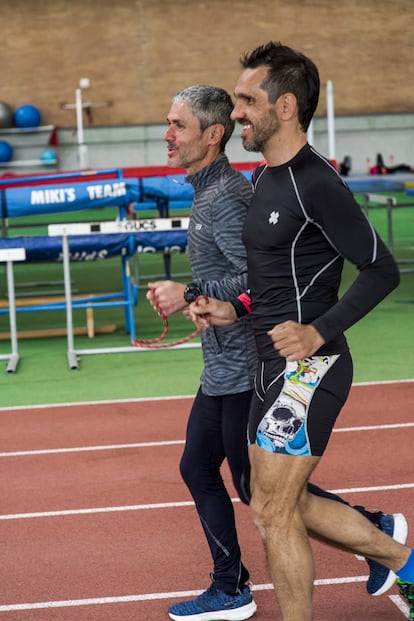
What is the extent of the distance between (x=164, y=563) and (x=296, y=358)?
1.74 meters

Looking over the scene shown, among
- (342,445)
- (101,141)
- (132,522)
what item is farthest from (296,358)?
(101,141)

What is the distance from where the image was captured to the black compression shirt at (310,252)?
121 inches

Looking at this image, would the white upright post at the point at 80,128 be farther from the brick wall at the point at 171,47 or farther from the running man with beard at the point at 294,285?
the running man with beard at the point at 294,285

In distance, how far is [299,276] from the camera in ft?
10.6

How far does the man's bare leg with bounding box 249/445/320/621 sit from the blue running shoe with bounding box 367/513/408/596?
60cm

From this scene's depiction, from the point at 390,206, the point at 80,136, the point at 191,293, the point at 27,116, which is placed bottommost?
the point at 390,206

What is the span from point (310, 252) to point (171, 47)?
982 inches

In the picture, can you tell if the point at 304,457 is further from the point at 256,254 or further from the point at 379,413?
the point at 379,413

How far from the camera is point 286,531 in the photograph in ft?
10.4

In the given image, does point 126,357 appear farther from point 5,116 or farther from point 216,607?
point 5,116

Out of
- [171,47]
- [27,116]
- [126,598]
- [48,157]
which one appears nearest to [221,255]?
[126,598]

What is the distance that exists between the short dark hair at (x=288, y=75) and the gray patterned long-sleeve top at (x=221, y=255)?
556 millimetres

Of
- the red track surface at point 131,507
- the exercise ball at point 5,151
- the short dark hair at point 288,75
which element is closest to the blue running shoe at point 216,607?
the red track surface at point 131,507

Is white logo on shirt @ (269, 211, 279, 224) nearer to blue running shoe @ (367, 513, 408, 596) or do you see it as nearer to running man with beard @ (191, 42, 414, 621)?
running man with beard @ (191, 42, 414, 621)
